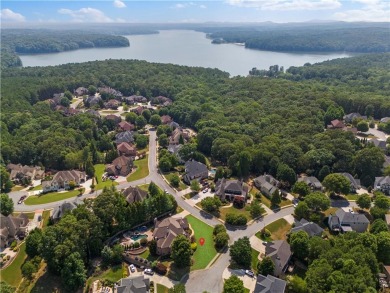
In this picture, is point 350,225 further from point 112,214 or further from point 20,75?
point 20,75

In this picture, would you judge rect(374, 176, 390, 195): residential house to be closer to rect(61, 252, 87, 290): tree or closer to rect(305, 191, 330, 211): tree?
rect(305, 191, 330, 211): tree

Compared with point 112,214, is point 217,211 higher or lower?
lower

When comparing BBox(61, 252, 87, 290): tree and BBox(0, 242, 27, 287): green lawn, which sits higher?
BBox(61, 252, 87, 290): tree

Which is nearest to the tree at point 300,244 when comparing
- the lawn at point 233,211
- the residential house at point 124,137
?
the lawn at point 233,211

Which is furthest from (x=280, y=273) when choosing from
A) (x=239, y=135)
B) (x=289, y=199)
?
(x=239, y=135)

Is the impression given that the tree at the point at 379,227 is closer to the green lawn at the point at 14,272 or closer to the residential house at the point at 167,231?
the residential house at the point at 167,231

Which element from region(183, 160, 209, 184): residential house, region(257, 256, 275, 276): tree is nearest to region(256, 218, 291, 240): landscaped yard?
region(257, 256, 275, 276): tree

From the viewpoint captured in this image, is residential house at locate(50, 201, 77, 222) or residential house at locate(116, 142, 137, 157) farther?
residential house at locate(116, 142, 137, 157)
